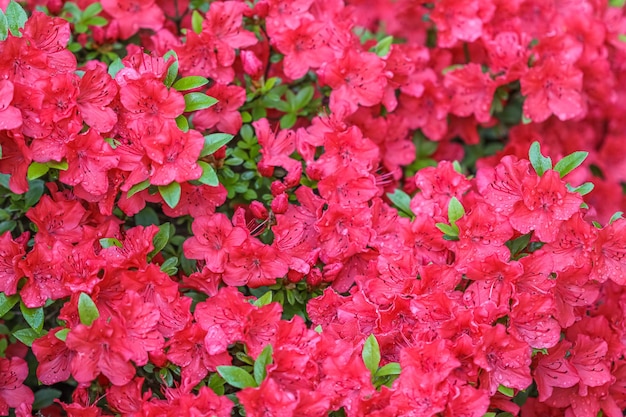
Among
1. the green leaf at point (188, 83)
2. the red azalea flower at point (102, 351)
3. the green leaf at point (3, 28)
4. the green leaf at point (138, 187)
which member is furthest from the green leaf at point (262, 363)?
the green leaf at point (3, 28)

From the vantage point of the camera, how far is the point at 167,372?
76.7 inches

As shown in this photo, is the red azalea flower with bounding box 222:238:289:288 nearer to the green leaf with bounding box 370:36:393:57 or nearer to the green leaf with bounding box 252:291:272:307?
the green leaf with bounding box 252:291:272:307

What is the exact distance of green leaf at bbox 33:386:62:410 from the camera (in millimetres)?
2170

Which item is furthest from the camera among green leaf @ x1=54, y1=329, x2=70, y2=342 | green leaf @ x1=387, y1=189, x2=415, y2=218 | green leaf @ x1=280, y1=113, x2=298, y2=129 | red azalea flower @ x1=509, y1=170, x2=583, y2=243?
green leaf @ x1=280, y1=113, x2=298, y2=129

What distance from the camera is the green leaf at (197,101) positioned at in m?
2.11

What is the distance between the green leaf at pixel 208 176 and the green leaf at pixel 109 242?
26cm

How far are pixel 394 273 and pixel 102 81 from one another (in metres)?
0.90

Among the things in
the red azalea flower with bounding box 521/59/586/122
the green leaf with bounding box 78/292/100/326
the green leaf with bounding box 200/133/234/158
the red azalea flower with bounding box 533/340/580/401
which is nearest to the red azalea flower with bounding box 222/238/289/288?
the green leaf with bounding box 200/133/234/158

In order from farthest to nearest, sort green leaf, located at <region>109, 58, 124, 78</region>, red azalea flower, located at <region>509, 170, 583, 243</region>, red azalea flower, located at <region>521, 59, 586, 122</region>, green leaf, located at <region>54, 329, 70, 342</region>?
red azalea flower, located at <region>521, 59, 586, 122</region> < green leaf, located at <region>109, 58, 124, 78</region> < red azalea flower, located at <region>509, 170, 583, 243</region> < green leaf, located at <region>54, 329, 70, 342</region>

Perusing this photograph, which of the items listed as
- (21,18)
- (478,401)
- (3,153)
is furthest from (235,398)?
(21,18)

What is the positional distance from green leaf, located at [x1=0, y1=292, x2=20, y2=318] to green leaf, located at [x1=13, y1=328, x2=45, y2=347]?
0.06 metres

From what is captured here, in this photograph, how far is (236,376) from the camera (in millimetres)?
1761

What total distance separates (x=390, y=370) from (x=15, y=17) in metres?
1.37

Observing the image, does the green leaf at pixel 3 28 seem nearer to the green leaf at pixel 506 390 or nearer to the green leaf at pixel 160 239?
the green leaf at pixel 160 239
